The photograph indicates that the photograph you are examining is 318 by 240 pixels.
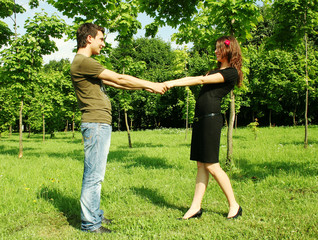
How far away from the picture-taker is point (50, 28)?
9562mm

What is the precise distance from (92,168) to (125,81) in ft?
3.60

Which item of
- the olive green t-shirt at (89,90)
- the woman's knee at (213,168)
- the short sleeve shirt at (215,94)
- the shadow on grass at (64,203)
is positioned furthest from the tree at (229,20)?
the shadow on grass at (64,203)

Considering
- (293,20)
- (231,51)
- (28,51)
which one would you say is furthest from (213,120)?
(28,51)

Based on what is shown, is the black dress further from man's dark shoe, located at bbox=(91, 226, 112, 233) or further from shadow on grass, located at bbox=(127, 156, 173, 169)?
shadow on grass, located at bbox=(127, 156, 173, 169)

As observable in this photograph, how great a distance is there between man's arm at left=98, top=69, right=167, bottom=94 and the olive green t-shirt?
0.09 metres

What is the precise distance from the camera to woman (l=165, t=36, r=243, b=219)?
326 cm

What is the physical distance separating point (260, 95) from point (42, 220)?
27.3m

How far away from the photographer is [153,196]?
168 inches

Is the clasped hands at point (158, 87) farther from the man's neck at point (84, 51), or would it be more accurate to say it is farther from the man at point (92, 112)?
the man's neck at point (84, 51)

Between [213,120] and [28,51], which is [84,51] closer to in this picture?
[213,120]

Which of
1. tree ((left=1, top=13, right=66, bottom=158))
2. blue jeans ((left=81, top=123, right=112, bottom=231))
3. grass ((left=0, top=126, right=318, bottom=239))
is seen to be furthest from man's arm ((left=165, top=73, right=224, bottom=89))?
tree ((left=1, top=13, right=66, bottom=158))

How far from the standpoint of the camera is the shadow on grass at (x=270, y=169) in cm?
533

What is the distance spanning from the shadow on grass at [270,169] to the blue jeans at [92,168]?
328 centimetres

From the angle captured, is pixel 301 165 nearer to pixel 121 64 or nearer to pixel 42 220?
pixel 42 220
